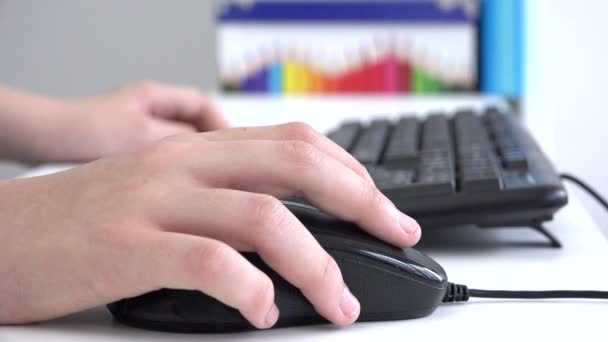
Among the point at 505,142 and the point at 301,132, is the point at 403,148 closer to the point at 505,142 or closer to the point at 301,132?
the point at 505,142

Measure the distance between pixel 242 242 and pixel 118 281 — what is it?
0.20 feet

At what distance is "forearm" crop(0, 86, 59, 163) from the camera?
915 mm

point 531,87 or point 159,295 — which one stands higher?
point 159,295

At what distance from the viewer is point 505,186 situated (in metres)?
0.53

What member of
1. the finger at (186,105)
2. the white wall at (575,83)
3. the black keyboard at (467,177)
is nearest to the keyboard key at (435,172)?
the black keyboard at (467,177)

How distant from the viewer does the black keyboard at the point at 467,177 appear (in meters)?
0.52

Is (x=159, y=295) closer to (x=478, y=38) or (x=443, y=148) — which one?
(x=443, y=148)

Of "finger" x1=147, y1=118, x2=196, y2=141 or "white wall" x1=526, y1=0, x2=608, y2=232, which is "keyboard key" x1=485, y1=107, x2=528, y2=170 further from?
"finger" x1=147, y1=118, x2=196, y2=141

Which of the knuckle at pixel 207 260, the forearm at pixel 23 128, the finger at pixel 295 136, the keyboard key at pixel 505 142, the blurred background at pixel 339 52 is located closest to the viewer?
the knuckle at pixel 207 260

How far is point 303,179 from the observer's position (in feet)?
1.41

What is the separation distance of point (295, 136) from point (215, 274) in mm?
132

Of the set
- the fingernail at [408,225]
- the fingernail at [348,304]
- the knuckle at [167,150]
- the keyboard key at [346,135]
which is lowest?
the keyboard key at [346,135]

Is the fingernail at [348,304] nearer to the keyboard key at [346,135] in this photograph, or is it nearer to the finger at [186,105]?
the keyboard key at [346,135]

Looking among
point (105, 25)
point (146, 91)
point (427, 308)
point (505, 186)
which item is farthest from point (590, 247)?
point (105, 25)
